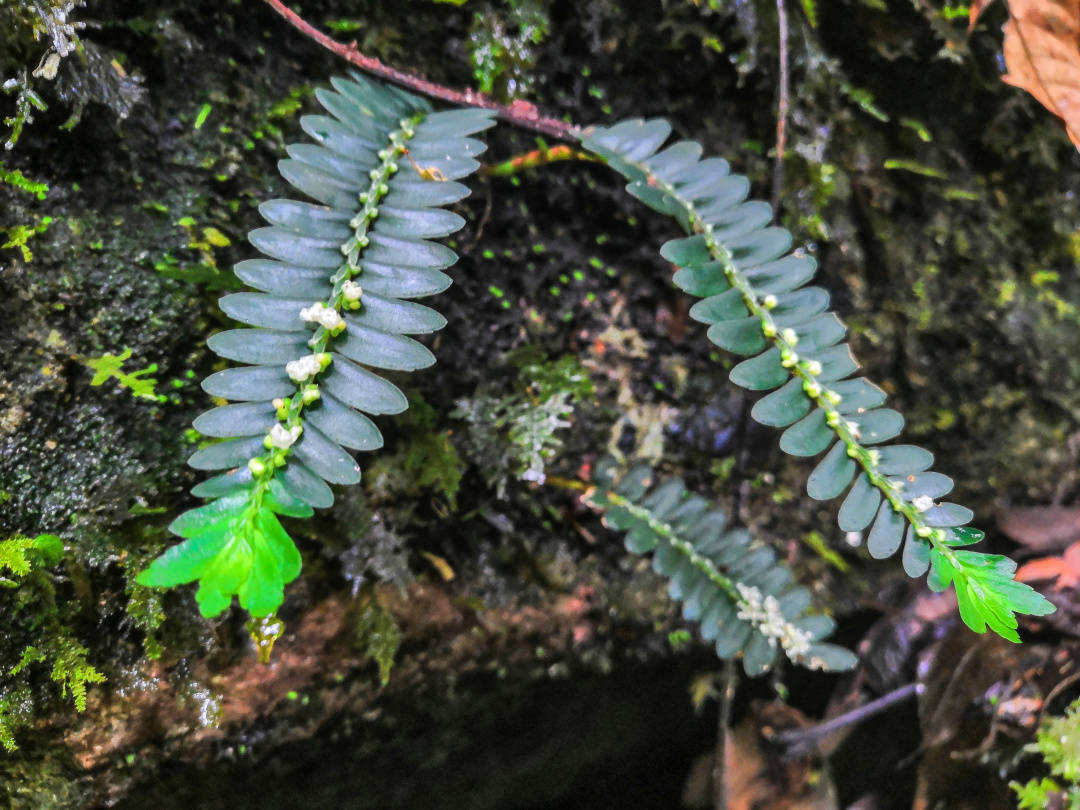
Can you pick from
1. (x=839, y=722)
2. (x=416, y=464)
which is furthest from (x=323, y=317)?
(x=839, y=722)

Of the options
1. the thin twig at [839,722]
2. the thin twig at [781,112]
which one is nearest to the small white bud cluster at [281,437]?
the thin twig at [781,112]

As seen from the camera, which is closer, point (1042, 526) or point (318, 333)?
point (318, 333)

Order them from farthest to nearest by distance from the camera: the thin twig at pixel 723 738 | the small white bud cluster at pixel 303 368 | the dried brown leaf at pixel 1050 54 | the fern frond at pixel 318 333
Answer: the thin twig at pixel 723 738
the dried brown leaf at pixel 1050 54
the small white bud cluster at pixel 303 368
the fern frond at pixel 318 333

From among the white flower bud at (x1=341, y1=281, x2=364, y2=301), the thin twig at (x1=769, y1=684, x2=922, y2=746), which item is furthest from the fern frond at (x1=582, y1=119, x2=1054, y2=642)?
the thin twig at (x1=769, y1=684, x2=922, y2=746)

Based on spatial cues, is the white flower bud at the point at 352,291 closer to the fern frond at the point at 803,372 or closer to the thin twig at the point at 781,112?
the fern frond at the point at 803,372

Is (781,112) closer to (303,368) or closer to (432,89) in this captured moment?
(432,89)

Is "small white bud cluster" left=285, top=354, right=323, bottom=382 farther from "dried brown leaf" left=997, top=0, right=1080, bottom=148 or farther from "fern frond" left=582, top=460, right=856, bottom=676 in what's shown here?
"dried brown leaf" left=997, top=0, right=1080, bottom=148

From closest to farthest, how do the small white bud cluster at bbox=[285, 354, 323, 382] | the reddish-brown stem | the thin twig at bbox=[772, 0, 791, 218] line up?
the small white bud cluster at bbox=[285, 354, 323, 382]
the reddish-brown stem
the thin twig at bbox=[772, 0, 791, 218]
